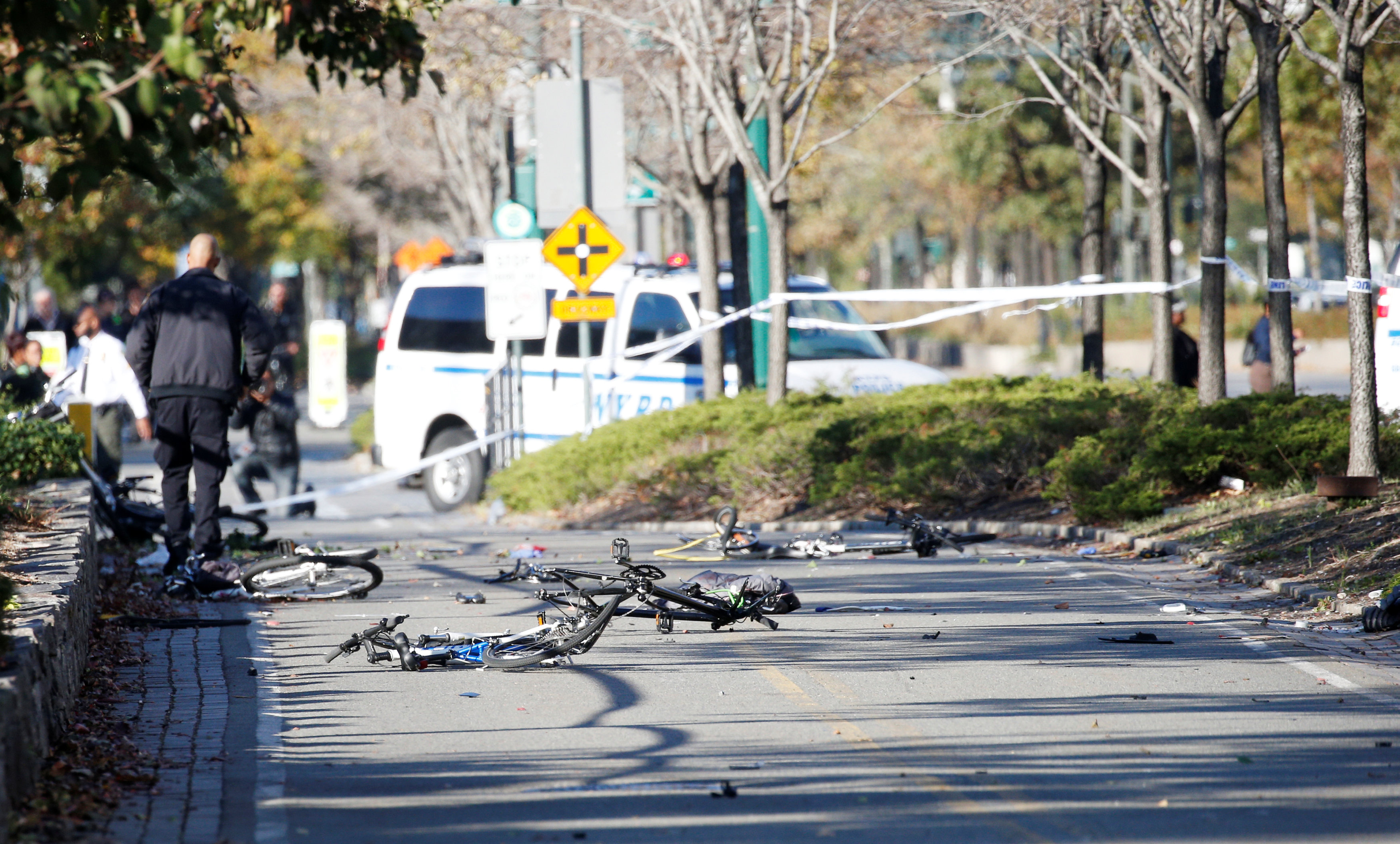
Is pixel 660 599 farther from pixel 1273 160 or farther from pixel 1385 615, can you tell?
pixel 1273 160

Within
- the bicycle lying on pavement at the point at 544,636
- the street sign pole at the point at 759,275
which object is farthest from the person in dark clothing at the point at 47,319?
the bicycle lying on pavement at the point at 544,636

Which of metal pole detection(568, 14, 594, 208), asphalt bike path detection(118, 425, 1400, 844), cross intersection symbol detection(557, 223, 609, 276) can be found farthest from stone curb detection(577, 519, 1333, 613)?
metal pole detection(568, 14, 594, 208)

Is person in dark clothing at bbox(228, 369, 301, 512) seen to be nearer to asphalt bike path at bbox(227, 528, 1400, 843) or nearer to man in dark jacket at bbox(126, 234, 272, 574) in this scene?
man in dark jacket at bbox(126, 234, 272, 574)

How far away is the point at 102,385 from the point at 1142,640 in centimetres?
1039

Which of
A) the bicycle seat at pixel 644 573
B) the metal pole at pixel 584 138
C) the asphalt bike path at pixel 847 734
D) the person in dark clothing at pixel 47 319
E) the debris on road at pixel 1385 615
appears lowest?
the asphalt bike path at pixel 847 734

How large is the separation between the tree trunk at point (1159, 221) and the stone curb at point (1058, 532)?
3.20 metres

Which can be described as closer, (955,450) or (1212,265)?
(1212,265)

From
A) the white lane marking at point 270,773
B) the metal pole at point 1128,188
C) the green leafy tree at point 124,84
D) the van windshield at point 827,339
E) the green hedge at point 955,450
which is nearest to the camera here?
the green leafy tree at point 124,84

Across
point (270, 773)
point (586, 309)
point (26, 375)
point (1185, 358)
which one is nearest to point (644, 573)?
point (270, 773)

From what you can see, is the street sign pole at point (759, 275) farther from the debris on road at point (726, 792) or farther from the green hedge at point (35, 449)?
the debris on road at point (726, 792)

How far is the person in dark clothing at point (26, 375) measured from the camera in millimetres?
16078

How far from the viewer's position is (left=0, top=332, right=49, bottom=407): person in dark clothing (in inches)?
633

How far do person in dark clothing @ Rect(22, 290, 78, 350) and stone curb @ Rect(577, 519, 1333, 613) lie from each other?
25.3 ft

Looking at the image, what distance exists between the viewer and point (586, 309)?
52.5 ft
